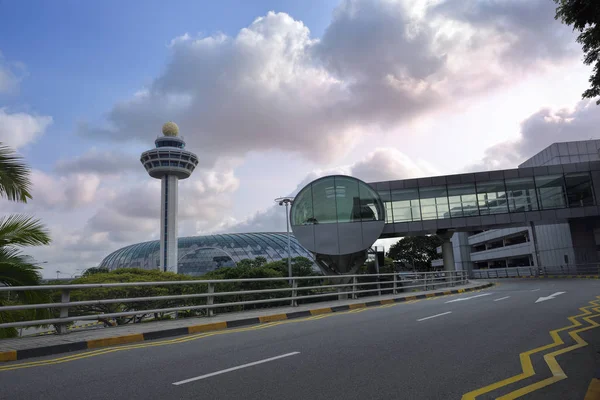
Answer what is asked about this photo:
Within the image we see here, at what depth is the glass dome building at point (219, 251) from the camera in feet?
301

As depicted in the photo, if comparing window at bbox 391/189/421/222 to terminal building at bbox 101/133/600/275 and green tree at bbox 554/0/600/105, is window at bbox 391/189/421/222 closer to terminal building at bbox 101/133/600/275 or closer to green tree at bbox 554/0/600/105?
terminal building at bbox 101/133/600/275

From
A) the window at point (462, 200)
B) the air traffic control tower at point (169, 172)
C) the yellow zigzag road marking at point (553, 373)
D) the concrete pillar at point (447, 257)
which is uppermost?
the air traffic control tower at point (169, 172)

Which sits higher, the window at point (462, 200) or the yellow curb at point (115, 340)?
the window at point (462, 200)

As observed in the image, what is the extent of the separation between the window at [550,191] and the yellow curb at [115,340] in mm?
35945

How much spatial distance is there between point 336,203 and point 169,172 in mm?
75504

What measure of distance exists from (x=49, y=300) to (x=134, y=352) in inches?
113

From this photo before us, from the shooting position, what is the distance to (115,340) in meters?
9.17

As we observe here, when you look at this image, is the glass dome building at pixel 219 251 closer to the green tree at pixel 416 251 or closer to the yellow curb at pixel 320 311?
the green tree at pixel 416 251

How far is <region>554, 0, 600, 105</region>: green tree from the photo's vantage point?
8.56m

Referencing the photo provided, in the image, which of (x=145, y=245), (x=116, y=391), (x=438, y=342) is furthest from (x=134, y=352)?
(x=145, y=245)

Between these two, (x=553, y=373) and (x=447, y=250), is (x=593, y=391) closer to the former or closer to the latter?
(x=553, y=373)

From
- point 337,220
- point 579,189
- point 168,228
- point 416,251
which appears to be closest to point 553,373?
point 337,220

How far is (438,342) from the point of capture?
7.96 meters

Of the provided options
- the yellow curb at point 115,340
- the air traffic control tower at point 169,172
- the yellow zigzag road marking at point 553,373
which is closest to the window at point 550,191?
the yellow zigzag road marking at point 553,373
